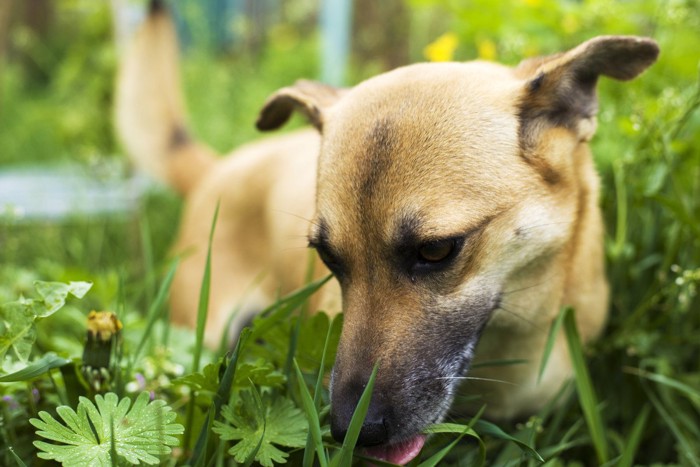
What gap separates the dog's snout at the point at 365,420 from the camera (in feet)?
6.15

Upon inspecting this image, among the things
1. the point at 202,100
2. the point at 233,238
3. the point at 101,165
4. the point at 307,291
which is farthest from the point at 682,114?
the point at 202,100

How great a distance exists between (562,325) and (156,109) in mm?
2570

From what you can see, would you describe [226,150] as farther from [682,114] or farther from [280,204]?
[682,114]

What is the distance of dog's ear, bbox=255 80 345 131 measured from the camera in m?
2.69

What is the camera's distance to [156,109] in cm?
421

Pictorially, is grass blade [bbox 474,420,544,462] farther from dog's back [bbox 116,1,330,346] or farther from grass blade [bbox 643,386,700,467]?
dog's back [bbox 116,1,330,346]

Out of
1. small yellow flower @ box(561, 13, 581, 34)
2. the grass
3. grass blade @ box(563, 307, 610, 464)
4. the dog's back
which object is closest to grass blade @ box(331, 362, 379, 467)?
the grass

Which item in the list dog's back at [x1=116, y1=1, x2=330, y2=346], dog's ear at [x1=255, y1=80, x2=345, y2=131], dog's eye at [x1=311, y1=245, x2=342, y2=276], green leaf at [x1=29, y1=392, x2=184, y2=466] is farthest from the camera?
dog's back at [x1=116, y1=1, x2=330, y2=346]

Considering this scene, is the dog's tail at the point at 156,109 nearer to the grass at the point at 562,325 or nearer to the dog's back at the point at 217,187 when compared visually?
the dog's back at the point at 217,187

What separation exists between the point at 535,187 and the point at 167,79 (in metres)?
2.53

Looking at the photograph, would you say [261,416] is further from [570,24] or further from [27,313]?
[570,24]

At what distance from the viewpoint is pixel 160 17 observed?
411 cm

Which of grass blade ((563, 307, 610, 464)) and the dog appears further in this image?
grass blade ((563, 307, 610, 464))

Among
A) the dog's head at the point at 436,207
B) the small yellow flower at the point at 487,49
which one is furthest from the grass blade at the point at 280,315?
the small yellow flower at the point at 487,49
